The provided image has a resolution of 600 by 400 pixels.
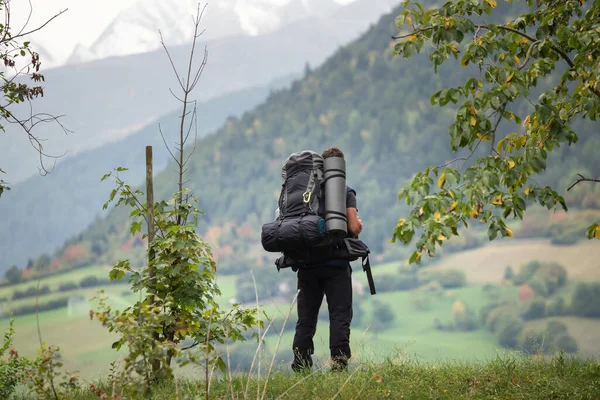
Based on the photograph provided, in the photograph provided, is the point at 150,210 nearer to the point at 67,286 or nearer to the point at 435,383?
the point at 435,383

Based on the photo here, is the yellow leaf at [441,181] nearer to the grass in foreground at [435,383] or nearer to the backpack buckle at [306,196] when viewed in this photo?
the backpack buckle at [306,196]

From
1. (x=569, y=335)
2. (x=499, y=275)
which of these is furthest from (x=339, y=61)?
(x=569, y=335)

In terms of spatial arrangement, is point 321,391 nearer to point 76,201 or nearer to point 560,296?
point 560,296

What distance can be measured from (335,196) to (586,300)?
260 ft

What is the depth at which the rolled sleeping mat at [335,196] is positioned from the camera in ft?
19.1

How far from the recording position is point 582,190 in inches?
3312

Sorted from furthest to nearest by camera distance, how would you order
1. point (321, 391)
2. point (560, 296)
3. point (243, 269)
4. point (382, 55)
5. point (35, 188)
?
point (382, 55)
point (35, 188)
point (243, 269)
point (560, 296)
point (321, 391)

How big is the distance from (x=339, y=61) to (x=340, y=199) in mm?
122580

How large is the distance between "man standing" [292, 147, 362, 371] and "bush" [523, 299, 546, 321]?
249 feet

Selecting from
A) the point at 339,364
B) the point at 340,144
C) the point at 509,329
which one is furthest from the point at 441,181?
the point at 340,144

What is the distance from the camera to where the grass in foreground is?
5.40 m

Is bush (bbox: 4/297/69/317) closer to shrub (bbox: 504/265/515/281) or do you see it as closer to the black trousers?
shrub (bbox: 504/265/515/281)

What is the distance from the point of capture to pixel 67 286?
250 ft

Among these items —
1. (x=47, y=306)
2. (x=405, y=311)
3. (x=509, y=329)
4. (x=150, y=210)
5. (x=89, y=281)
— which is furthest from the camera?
(x=405, y=311)
